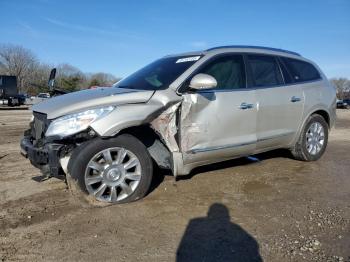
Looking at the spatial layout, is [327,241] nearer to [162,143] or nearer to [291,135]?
[162,143]

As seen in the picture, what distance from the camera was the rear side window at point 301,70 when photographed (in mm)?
6223

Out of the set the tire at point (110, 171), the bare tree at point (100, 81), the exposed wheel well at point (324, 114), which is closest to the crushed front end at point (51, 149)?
the tire at point (110, 171)

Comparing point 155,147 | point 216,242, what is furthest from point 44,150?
point 216,242

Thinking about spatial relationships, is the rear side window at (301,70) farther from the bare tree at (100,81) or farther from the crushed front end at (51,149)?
the crushed front end at (51,149)

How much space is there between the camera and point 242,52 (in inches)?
219

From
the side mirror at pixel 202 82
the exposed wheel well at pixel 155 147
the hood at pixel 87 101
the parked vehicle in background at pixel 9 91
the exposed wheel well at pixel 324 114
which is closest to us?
the hood at pixel 87 101

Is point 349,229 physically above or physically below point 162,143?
below

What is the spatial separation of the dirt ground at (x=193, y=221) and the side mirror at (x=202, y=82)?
131 cm

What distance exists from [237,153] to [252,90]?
0.90 meters

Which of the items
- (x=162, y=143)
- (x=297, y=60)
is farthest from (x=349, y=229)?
(x=297, y=60)

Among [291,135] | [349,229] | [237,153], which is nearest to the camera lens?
[349,229]

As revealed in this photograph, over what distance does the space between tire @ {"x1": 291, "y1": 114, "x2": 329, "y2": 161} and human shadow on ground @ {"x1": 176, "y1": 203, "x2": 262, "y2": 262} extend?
292 cm

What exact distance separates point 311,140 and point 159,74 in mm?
3002

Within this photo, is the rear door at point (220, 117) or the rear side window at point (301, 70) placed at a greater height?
the rear side window at point (301, 70)
